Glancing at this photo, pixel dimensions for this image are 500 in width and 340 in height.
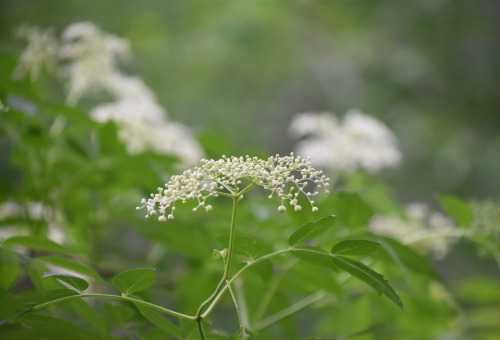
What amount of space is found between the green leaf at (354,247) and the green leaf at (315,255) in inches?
0.7

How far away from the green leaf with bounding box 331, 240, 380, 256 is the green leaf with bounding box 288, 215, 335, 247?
4cm

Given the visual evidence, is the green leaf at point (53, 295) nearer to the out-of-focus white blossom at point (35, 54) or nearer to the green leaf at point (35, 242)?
the green leaf at point (35, 242)

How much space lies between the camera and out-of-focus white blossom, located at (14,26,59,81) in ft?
4.95

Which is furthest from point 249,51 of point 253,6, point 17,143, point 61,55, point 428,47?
point 17,143

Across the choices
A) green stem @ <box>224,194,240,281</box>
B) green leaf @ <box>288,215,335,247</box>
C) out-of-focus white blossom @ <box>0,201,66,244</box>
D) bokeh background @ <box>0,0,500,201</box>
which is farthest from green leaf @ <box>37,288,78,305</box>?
bokeh background @ <box>0,0,500,201</box>

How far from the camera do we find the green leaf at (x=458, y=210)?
1.10 meters

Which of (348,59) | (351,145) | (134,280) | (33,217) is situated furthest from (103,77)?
(348,59)

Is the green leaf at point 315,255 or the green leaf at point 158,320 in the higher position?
the green leaf at point 315,255

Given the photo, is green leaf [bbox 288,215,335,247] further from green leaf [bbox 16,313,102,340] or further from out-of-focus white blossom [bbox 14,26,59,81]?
out-of-focus white blossom [bbox 14,26,59,81]

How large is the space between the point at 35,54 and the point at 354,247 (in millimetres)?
1295

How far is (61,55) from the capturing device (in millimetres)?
1646

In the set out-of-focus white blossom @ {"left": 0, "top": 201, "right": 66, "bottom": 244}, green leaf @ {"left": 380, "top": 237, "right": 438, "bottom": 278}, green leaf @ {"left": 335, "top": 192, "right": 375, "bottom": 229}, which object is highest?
out-of-focus white blossom @ {"left": 0, "top": 201, "right": 66, "bottom": 244}

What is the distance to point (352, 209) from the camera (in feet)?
3.43

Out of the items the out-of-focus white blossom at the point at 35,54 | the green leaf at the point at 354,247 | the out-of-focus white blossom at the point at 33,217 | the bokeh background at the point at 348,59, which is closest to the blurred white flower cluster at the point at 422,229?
the green leaf at the point at 354,247
